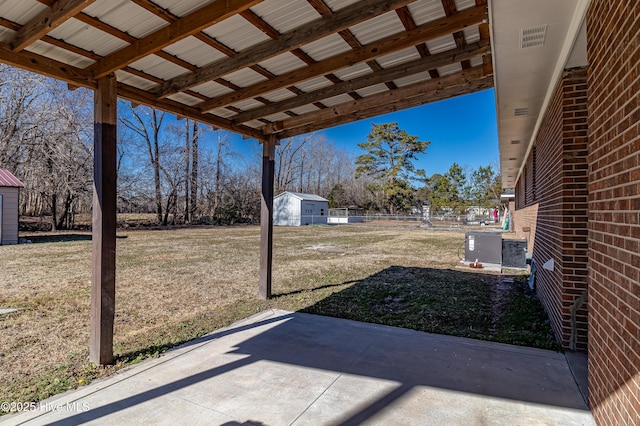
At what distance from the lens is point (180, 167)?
29.3m

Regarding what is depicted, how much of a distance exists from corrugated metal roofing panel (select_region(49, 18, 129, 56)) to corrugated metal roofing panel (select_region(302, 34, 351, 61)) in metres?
1.65

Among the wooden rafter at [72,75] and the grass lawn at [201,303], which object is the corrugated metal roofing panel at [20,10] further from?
the grass lawn at [201,303]

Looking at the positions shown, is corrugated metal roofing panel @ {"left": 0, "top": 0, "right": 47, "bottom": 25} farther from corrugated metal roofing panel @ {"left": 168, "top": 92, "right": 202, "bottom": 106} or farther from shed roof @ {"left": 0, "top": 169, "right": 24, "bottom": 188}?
shed roof @ {"left": 0, "top": 169, "right": 24, "bottom": 188}

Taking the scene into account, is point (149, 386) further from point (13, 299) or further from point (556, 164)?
point (556, 164)

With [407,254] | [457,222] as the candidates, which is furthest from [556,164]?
[457,222]

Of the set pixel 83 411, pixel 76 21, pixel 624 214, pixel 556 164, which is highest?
pixel 76 21

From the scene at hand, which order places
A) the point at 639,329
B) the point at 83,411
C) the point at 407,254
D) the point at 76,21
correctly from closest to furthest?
the point at 639,329 → the point at 83,411 → the point at 76,21 → the point at 407,254

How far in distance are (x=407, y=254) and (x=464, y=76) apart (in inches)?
319

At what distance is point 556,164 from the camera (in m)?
4.15

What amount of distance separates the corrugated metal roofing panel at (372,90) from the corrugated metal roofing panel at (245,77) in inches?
51.9

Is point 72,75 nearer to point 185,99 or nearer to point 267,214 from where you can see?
point 185,99

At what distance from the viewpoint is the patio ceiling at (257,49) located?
264 cm

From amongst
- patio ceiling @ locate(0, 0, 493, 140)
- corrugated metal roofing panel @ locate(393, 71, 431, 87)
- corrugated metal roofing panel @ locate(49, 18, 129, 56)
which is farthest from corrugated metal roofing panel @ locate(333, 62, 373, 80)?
corrugated metal roofing panel @ locate(49, 18, 129, 56)

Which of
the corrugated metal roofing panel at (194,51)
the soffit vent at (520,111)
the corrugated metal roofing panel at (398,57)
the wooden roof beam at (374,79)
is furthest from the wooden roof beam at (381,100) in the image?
the corrugated metal roofing panel at (194,51)
